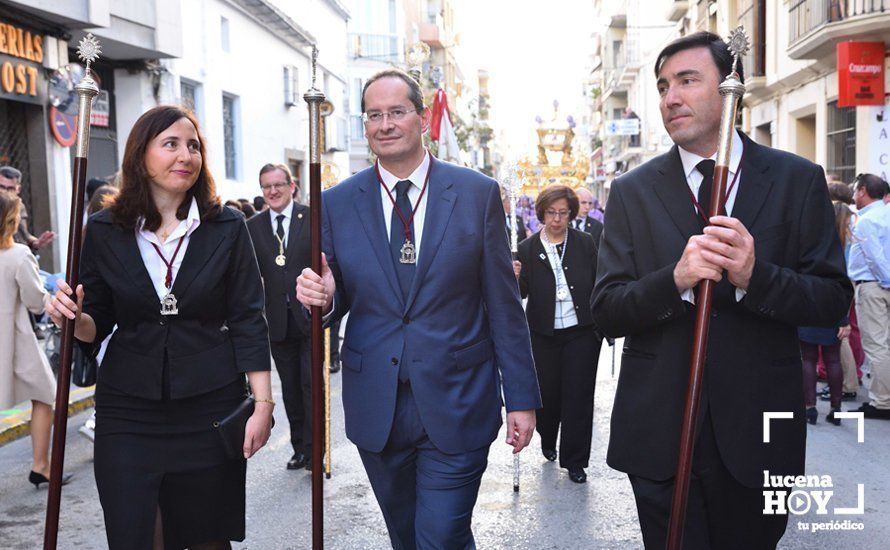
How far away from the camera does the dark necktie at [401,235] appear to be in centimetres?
358

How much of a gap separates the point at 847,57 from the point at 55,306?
1570 centimetres

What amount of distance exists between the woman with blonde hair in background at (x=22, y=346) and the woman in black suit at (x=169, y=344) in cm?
314

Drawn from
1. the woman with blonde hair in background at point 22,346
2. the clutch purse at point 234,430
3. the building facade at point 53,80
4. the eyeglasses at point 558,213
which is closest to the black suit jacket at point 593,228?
the eyeglasses at point 558,213

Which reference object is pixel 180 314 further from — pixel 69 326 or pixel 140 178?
pixel 140 178

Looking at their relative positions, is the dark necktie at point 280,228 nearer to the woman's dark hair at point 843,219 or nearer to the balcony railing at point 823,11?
the woman's dark hair at point 843,219

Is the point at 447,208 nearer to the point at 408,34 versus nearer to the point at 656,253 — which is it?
the point at 656,253

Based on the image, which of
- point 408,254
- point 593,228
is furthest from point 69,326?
point 593,228

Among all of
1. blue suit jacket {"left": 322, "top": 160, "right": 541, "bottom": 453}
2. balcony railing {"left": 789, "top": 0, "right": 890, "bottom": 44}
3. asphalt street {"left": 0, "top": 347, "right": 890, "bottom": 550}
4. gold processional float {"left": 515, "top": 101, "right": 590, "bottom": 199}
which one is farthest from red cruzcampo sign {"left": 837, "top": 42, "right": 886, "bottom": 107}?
blue suit jacket {"left": 322, "top": 160, "right": 541, "bottom": 453}

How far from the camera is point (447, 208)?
11.8ft

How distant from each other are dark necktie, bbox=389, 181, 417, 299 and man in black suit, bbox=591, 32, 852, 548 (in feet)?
2.61

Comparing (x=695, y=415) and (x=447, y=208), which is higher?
(x=447, y=208)

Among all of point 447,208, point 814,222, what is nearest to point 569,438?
point 447,208

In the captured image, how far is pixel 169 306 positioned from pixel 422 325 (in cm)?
92

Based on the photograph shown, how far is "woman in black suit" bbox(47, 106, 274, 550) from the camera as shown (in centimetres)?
340
